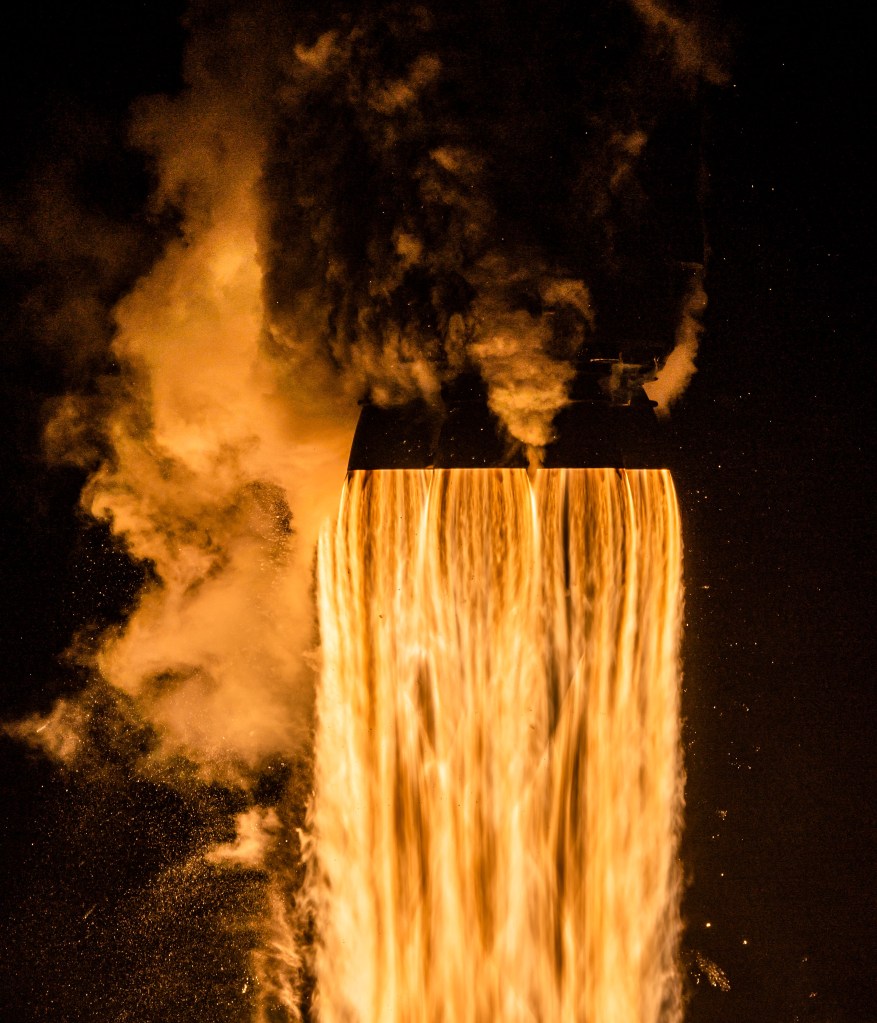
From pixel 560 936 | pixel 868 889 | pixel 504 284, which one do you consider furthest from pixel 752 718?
pixel 504 284

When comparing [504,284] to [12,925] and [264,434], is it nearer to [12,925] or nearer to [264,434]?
[264,434]

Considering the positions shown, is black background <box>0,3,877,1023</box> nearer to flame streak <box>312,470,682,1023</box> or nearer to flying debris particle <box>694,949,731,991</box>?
flying debris particle <box>694,949,731,991</box>

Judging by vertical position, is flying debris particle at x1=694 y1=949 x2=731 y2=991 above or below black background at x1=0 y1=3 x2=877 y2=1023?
below

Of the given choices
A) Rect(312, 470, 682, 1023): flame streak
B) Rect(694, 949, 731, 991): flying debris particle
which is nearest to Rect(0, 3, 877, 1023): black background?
Rect(694, 949, 731, 991): flying debris particle

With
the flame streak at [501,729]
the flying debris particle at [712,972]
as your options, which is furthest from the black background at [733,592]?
the flame streak at [501,729]

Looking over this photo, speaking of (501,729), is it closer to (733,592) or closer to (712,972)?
(733,592)

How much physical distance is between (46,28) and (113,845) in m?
1.74

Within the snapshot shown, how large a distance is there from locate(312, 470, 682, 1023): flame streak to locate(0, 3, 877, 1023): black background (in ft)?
1.28

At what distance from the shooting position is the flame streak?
4.60 ft

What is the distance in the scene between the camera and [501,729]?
4.91 ft

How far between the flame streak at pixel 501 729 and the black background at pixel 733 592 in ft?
1.28

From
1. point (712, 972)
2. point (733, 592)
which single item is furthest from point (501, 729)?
point (712, 972)

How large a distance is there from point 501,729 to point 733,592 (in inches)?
31.4

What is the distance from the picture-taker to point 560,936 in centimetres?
160
